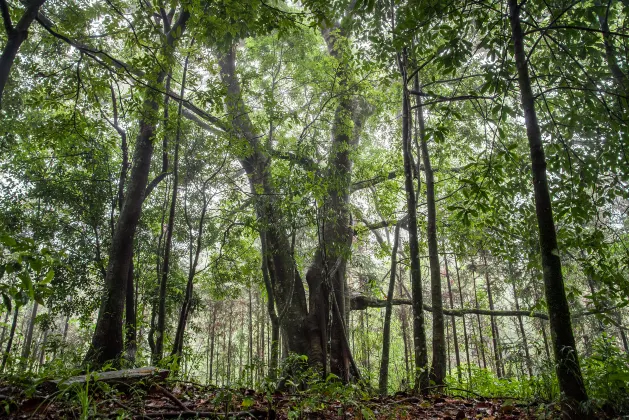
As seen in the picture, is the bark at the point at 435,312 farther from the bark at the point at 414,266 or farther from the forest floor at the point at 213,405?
the forest floor at the point at 213,405

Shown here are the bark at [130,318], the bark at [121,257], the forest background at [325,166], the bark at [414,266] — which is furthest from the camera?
the bark at [130,318]

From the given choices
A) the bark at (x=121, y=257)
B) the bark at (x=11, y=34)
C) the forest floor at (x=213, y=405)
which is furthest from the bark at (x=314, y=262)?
the forest floor at (x=213, y=405)

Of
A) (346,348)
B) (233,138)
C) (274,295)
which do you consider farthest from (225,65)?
(346,348)

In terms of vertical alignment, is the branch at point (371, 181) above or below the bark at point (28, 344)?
above

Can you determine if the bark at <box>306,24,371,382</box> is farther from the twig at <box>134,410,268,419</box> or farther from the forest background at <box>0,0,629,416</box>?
the twig at <box>134,410,268,419</box>

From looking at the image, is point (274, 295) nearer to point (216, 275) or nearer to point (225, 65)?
point (216, 275)

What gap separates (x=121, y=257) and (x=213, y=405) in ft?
14.8

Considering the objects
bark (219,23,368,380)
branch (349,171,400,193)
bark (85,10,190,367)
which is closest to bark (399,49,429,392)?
bark (219,23,368,380)

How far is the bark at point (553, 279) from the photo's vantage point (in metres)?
2.42

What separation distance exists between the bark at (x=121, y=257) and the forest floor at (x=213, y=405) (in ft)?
9.22

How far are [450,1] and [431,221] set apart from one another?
133 inches

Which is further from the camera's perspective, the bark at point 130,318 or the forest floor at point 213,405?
the bark at point 130,318

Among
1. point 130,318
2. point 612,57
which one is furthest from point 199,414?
point 130,318

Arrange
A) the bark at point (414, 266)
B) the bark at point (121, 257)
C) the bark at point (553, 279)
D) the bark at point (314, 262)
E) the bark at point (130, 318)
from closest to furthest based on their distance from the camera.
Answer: the bark at point (553, 279), the bark at point (414, 266), the bark at point (121, 257), the bark at point (130, 318), the bark at point (314, 262)
